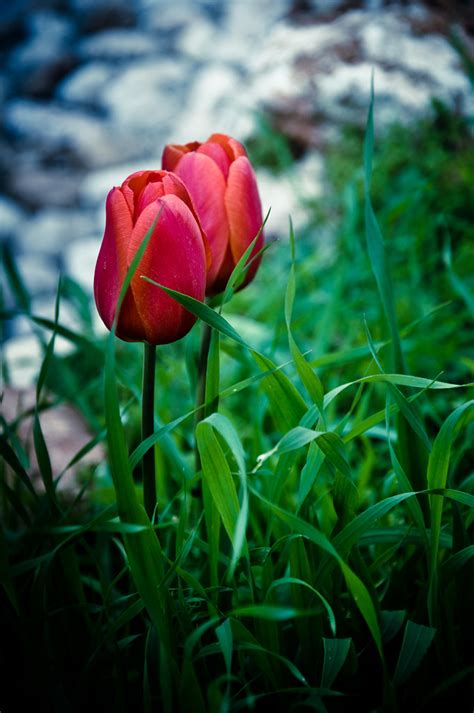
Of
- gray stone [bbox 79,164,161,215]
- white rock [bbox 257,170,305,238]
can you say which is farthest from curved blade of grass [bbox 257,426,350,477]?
gray stone [bbox 79,164,161,215]

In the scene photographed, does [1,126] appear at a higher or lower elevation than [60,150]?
higher

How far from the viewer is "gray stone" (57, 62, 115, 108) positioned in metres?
3.56

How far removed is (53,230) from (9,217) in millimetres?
228

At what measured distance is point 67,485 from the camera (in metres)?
0.96

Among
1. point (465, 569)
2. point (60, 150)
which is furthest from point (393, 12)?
point (465, 569)

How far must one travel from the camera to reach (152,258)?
398mm

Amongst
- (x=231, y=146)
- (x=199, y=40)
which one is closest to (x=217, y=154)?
(x=231, y=146)

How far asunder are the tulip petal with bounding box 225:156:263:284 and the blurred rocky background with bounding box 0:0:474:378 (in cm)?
89

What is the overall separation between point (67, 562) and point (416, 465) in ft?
0.91

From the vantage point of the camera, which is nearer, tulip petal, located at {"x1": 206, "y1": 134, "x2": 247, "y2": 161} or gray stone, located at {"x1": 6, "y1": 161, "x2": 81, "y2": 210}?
tulip petal, located at {"x1": 206, "y1": 134, "x2": 247, "y2": 161}

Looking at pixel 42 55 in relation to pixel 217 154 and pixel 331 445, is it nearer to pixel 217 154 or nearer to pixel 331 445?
pixel 217 154

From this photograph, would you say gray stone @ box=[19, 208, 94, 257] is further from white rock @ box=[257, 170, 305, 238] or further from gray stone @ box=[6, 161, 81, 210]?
white rock @ box=[257, 170, 305, 238]

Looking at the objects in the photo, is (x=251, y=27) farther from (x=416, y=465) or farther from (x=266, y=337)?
(x=416, y=465)

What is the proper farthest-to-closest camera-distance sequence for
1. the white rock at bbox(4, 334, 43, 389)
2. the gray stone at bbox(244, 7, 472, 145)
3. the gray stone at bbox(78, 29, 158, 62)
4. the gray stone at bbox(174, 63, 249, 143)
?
the gray stone at bbox(78, 29, 158, 62) < the gray stone at bbox(174, 63, 249, 143) < the gray stone at bbox(244, 7, 472, 145) < the white rock at bbox(4, 334, 43, 389)
